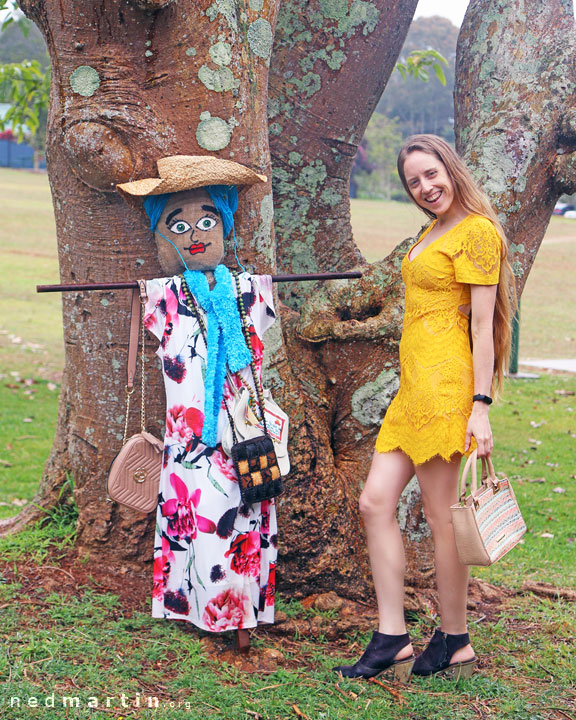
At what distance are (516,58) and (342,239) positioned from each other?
4.44ft

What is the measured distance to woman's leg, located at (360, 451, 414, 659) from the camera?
9.91ft

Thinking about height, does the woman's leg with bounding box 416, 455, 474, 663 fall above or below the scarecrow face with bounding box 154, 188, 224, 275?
below

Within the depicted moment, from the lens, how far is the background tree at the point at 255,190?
329 cm

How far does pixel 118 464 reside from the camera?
125 inches

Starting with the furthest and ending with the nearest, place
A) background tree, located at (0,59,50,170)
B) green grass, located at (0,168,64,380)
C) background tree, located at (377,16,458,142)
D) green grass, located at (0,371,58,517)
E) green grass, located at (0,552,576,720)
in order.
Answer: background tree, located at (377,16,458,142) < green grass, located at (0,168,64,380) < background tree, located at (0,59,50,170) < green grass, located at (0,371,58,517) < green grass, located at (0,552,576,720)

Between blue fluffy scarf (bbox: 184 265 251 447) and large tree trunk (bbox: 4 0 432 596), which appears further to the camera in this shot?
large tree trunk (bbox: 4 0 432 596)

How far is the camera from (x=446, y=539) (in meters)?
3.01

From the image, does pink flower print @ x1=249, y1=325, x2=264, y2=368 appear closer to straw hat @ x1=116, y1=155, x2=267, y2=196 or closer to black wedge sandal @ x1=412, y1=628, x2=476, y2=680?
straw hat @ x1=116, y1=155, x2=267, y2=196

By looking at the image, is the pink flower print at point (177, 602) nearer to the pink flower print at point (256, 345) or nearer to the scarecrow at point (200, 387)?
the scarecrow at point (200, 387)

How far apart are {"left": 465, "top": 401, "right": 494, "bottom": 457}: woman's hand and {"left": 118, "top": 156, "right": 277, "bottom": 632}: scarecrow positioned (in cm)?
87

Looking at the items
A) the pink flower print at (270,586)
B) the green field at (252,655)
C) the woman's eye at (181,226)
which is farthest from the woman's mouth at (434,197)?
the pink flower print at (270,586)

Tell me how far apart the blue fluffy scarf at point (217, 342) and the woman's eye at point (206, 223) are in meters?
0.19

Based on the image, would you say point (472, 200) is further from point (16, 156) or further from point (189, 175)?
point (16, 156)

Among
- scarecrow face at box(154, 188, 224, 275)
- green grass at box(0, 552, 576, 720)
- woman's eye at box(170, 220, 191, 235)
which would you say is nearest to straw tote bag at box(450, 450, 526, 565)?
green grass at box(0, 552, 576, 720)
